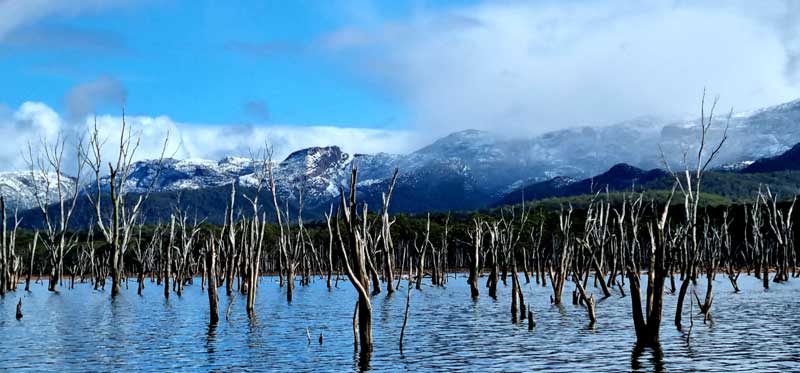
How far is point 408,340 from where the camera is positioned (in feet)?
A: 108

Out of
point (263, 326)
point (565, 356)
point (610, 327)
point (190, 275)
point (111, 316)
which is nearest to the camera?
point (565, 356)

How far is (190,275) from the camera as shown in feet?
330

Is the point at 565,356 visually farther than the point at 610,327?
No

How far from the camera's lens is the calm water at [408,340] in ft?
84.5

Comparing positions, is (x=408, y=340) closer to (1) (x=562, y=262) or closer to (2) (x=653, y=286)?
(2) (x=653, y=286)

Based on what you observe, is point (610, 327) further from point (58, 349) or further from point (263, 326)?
point (58, 349)

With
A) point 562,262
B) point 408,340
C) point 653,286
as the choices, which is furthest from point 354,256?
point 562,262

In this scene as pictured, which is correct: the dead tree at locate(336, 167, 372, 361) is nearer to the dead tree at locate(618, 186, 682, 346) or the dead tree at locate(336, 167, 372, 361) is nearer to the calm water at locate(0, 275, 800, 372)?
the calm water at locate(0, 275, 800, 372)

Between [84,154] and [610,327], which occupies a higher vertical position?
[84,154]

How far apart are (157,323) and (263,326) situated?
6.46 metres

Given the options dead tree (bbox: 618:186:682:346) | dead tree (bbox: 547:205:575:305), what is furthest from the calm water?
dead tree (bbox: 547:205:575:305)

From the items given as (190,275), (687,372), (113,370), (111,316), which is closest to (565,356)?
(687,372)

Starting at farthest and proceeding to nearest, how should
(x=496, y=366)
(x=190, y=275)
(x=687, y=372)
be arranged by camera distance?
(x=190, y=275) < (x=496, y=366) < (x=687, y=372)

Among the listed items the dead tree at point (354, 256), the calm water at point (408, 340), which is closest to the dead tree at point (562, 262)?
the calm water at point (408, 340)
